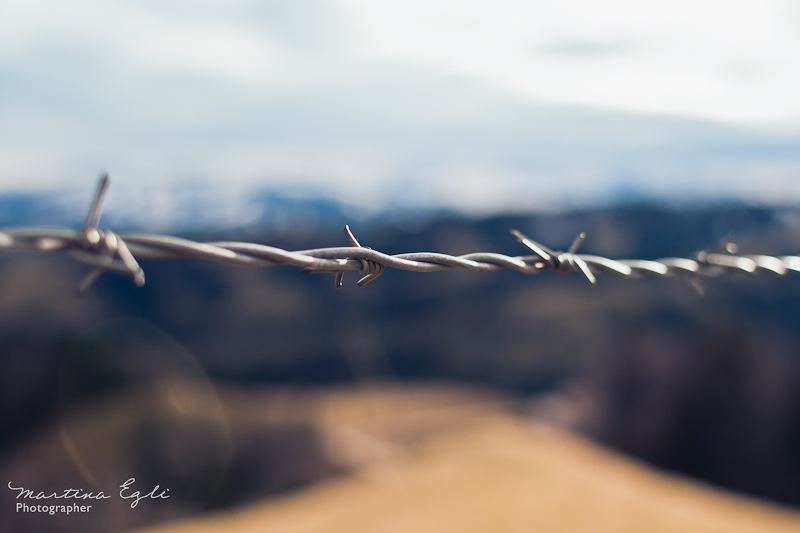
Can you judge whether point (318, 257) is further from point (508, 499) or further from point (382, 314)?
point (382, 314)

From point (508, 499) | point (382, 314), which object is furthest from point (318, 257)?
point (382, 314)

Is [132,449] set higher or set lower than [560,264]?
lower

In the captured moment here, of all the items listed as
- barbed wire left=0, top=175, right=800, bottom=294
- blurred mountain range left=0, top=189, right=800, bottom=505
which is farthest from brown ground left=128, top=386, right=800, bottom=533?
blurred mountain range left=0, top=189, right=800, bottom=505

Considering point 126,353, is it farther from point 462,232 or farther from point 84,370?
point 462,232

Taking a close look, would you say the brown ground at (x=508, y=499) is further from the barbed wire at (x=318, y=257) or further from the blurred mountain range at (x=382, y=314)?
the blurred mountain range at (x=382, y=314)

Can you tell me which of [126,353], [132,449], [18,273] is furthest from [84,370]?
[18,273]

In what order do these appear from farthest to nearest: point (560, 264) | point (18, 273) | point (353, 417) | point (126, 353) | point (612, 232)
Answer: point (612, 232) < point (18, 273) < point (126, 353) < point (353, 417) < point (560, 264)

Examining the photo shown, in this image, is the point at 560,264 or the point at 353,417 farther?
the point at 353,417
